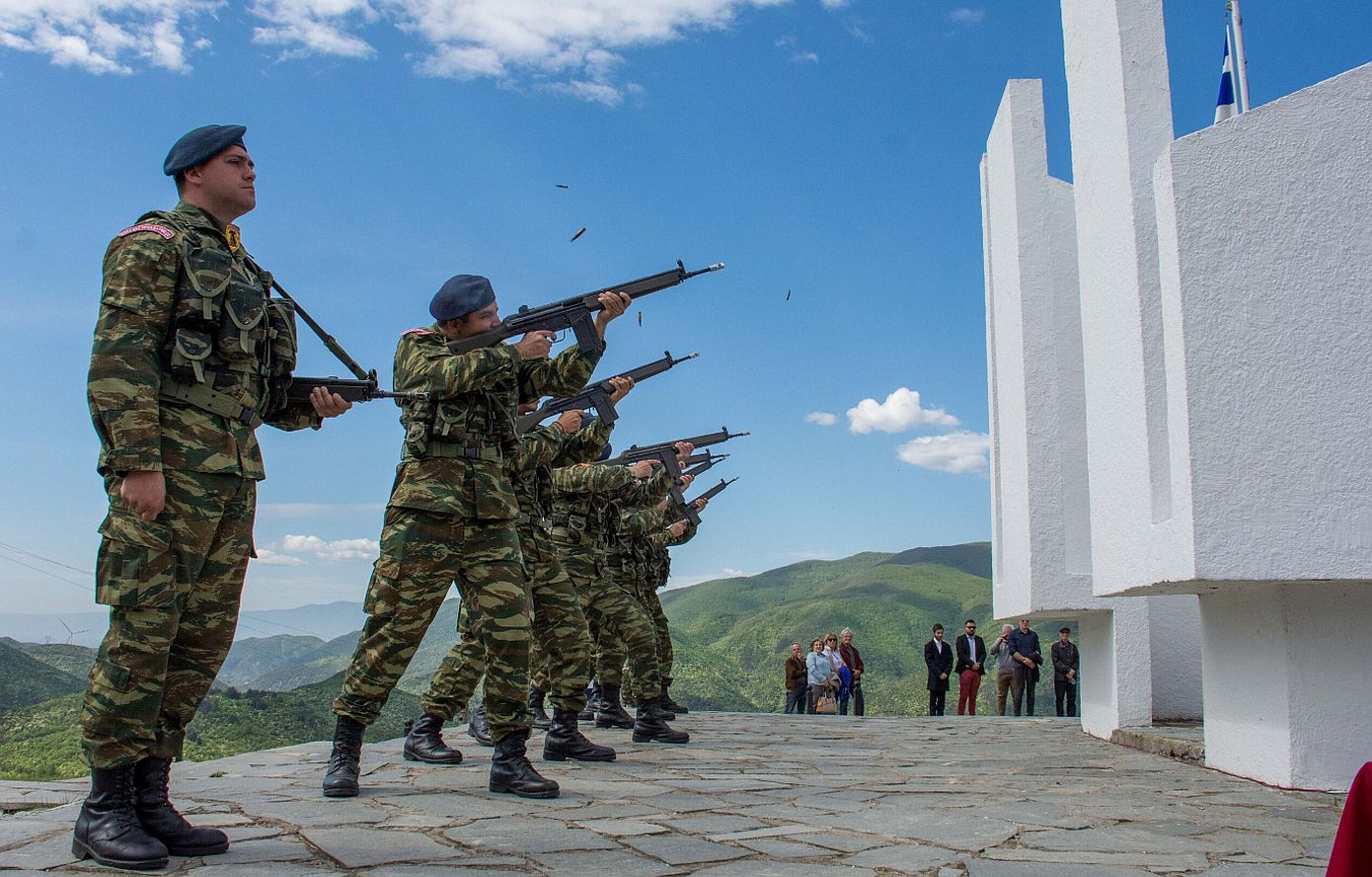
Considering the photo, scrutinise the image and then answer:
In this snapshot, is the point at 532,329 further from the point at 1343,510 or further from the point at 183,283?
the point at 1343,510

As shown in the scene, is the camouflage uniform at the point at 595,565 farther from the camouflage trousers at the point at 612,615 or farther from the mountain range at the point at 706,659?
the mountain range at the point at 706,659

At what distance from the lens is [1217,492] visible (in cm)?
564

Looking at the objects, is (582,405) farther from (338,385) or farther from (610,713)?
(338,385)

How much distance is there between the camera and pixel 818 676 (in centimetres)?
1614

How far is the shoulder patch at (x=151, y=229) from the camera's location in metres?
3.55

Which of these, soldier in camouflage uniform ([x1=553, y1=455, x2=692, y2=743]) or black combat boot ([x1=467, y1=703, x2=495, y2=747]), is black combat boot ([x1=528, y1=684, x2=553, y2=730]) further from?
soldier in camouflage uniform ([x1=553, y1=455, x2=692, y2=743])

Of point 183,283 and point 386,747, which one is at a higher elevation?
point 183,283

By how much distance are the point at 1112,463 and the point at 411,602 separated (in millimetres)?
4543

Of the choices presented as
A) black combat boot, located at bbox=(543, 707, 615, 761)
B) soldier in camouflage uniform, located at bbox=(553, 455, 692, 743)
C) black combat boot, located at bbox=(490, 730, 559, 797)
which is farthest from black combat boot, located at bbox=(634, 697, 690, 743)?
black combat boot, located at bbox=(490, 730, 559, 797)

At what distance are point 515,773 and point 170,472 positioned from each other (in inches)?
85.8

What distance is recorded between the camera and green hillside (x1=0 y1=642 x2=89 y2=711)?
936cm

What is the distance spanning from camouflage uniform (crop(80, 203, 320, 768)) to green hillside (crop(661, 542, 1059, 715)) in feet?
45.8

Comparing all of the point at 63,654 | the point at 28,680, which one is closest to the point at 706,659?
the point at 63,654

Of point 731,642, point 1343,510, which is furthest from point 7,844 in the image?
point 731,642
